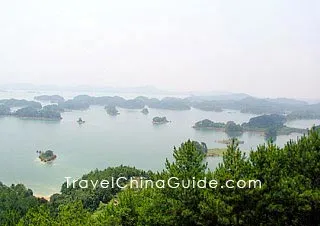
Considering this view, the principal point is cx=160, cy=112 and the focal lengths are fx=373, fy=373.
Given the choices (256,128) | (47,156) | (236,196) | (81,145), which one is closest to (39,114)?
(81,145)

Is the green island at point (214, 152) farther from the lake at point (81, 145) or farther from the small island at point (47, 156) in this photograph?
the small island at point (47, 156)

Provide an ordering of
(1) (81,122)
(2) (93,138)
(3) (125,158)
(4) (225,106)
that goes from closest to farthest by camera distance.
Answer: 1. (3) (125,158)
2. (2) (93,138)
3. (1) (81,122)
4. (4) (225,106)

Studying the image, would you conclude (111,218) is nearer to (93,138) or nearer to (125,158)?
(125,158)

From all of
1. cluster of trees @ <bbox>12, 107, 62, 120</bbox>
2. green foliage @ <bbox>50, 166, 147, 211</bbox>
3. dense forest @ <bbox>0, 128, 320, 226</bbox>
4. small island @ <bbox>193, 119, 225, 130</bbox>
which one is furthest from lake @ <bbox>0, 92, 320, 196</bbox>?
dense forest @ <bbox>0, 128, 320, 226</bbox>

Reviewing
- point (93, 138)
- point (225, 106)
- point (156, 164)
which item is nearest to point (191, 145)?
point (156, 164)

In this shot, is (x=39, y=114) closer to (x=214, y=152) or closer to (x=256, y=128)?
(x=256, y=128)

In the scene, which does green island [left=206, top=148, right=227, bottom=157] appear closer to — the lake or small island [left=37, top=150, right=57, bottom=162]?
the lake
